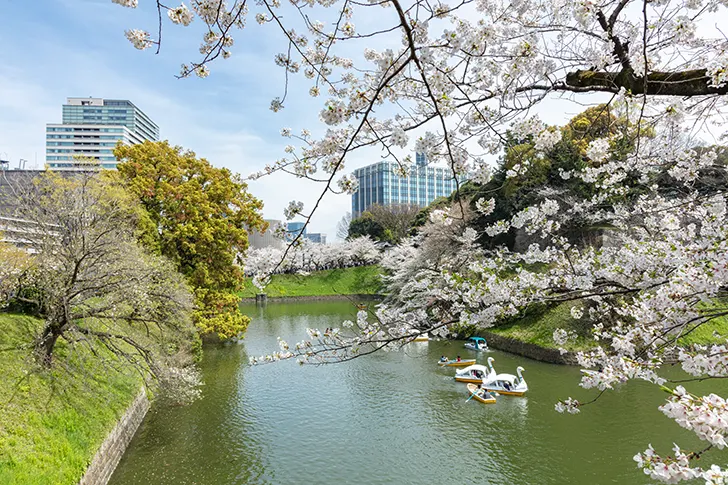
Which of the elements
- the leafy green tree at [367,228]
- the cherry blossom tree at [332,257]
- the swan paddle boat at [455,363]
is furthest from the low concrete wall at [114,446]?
the leafy green tree at [367,228]

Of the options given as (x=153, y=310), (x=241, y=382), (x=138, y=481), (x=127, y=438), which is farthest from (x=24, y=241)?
(x=241, y=382)

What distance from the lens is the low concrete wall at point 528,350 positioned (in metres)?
12.3

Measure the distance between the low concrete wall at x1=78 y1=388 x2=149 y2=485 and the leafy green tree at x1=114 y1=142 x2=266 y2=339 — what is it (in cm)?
487

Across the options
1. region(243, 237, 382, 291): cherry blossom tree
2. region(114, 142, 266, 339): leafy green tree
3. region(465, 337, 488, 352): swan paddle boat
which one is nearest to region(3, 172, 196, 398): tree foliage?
region(114, 142, 266, 339): leafy green tree

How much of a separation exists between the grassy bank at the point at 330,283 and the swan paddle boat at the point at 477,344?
55.1 ft

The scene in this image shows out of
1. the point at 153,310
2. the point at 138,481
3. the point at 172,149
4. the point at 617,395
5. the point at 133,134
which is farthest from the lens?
the point at 133,134

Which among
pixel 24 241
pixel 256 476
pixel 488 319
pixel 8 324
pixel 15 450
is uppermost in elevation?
pixel 24 241

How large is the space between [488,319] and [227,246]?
1199 cm

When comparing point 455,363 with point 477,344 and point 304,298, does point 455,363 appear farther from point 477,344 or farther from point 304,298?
point 304,298

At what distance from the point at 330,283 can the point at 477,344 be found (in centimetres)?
2148

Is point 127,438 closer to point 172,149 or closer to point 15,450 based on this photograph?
point 15,450

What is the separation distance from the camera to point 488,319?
146 inches

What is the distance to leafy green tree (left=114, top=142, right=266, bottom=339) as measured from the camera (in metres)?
13.1

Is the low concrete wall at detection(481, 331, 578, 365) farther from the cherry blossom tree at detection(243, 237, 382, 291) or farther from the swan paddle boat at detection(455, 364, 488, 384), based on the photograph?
the cherry blossom tree at detection(243, 237, 382, 291)
